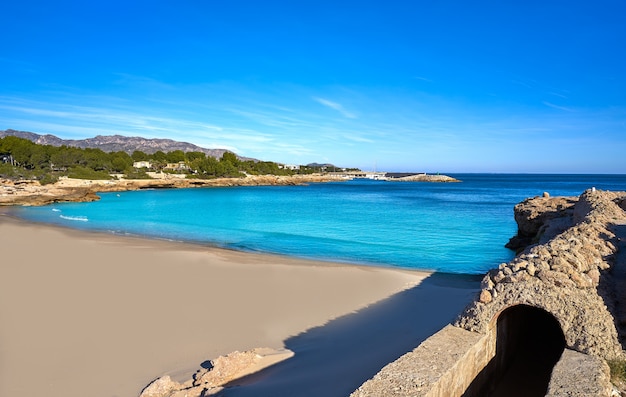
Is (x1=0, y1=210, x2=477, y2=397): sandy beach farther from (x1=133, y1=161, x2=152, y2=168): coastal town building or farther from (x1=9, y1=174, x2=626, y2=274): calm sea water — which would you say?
(x1=133, y1=161, x2=152, y2=168): coastal town building

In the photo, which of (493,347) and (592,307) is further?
(493,347)

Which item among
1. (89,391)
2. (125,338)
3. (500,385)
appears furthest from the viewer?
(125,338)

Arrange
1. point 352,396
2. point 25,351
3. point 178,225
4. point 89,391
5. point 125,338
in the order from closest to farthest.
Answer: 1. point 352,396
2. point 89,391
3. point 25,351
4. point 125,338
5. point 178,225

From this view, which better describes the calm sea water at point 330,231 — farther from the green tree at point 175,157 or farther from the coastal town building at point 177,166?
the green tree at point 175,157

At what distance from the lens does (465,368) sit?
17.0 feet

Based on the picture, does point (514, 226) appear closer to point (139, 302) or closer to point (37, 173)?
point (139, 302)

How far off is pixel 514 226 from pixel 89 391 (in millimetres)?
27839

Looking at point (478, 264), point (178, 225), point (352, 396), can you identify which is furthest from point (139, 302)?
point (178, 225)

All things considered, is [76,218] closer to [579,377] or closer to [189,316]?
[189,316]

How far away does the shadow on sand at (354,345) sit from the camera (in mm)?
6020

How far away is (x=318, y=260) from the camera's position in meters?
16.3

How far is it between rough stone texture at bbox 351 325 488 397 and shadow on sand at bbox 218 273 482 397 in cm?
143

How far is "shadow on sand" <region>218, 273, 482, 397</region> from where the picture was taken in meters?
6.02

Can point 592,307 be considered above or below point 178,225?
above
